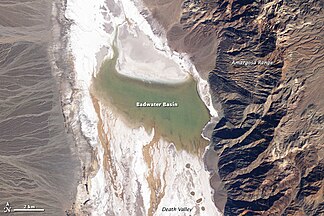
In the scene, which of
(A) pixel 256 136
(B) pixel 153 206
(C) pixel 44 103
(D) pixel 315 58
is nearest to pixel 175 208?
(B) pixel 153 206

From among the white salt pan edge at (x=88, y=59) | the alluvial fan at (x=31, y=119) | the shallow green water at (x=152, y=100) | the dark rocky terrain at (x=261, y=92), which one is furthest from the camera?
the shallow green water at (x=152, y=100)

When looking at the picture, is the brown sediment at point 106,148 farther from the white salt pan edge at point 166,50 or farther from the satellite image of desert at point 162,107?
the white salt pan edge at point 166,50

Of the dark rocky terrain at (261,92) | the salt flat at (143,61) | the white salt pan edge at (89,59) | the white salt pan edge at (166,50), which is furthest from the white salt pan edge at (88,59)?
the dark rocky terrain at (261,92)

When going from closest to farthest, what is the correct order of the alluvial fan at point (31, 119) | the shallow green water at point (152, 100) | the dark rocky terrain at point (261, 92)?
the dark rocky terrain at point (261, 92), the alluvial fan at point (31, 119), the shallow green water at point (152, 100)

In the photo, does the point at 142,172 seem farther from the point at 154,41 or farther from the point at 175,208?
the point at 154,41

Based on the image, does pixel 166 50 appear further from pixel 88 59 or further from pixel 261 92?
pixel 261 92
